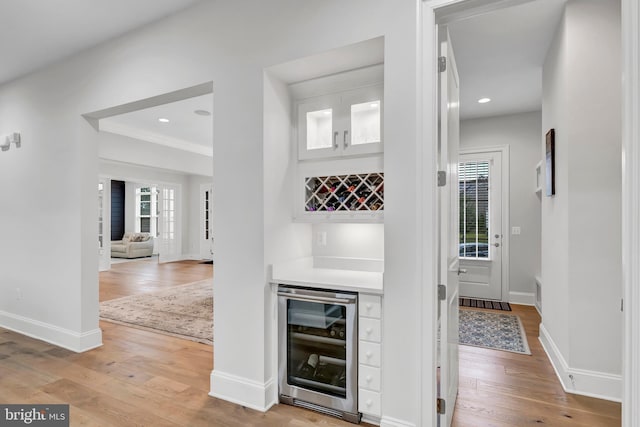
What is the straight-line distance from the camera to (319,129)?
248 centimetres

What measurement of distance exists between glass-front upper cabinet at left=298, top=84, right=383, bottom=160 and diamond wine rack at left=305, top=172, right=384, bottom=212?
173 mm

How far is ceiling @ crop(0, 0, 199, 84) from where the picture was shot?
247 centimetres

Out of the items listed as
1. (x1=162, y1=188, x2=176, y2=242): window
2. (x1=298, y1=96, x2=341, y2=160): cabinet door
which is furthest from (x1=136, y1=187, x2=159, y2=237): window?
(x1=298, y1=96, x2=341, y2=160): cabinet door

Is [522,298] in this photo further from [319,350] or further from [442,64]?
[442,64]

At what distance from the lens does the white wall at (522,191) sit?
191 inches

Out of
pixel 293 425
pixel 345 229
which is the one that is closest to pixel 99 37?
pixel 345 229

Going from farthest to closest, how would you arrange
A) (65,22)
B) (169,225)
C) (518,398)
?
(169,225) < (65,22) < (518,398)

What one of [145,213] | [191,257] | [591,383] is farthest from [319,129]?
[145,213]

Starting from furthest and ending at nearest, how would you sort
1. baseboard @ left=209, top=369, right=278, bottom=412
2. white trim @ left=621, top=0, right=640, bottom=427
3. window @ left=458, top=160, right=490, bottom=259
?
window @ left=458, top=160, right=490, bottom=259
baseboard @ left=209, top=369, right=278, bottom=412
white trim @ left=621, top=0, right=640, bottom=427

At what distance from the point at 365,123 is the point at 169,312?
3561 mm

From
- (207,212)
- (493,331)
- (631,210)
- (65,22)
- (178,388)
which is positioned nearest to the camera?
(631,210)

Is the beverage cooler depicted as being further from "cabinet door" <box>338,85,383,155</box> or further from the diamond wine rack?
"cabinet door" <box>338,85,383,155</box>

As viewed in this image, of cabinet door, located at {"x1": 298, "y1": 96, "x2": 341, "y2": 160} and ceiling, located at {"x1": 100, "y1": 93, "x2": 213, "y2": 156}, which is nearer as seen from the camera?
cabinet door, located at {"x1": 298, "y1": 96, "x2": 341, "y2": 160}

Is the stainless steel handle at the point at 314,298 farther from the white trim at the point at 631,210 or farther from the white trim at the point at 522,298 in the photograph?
the white trim at the point at 522,298
